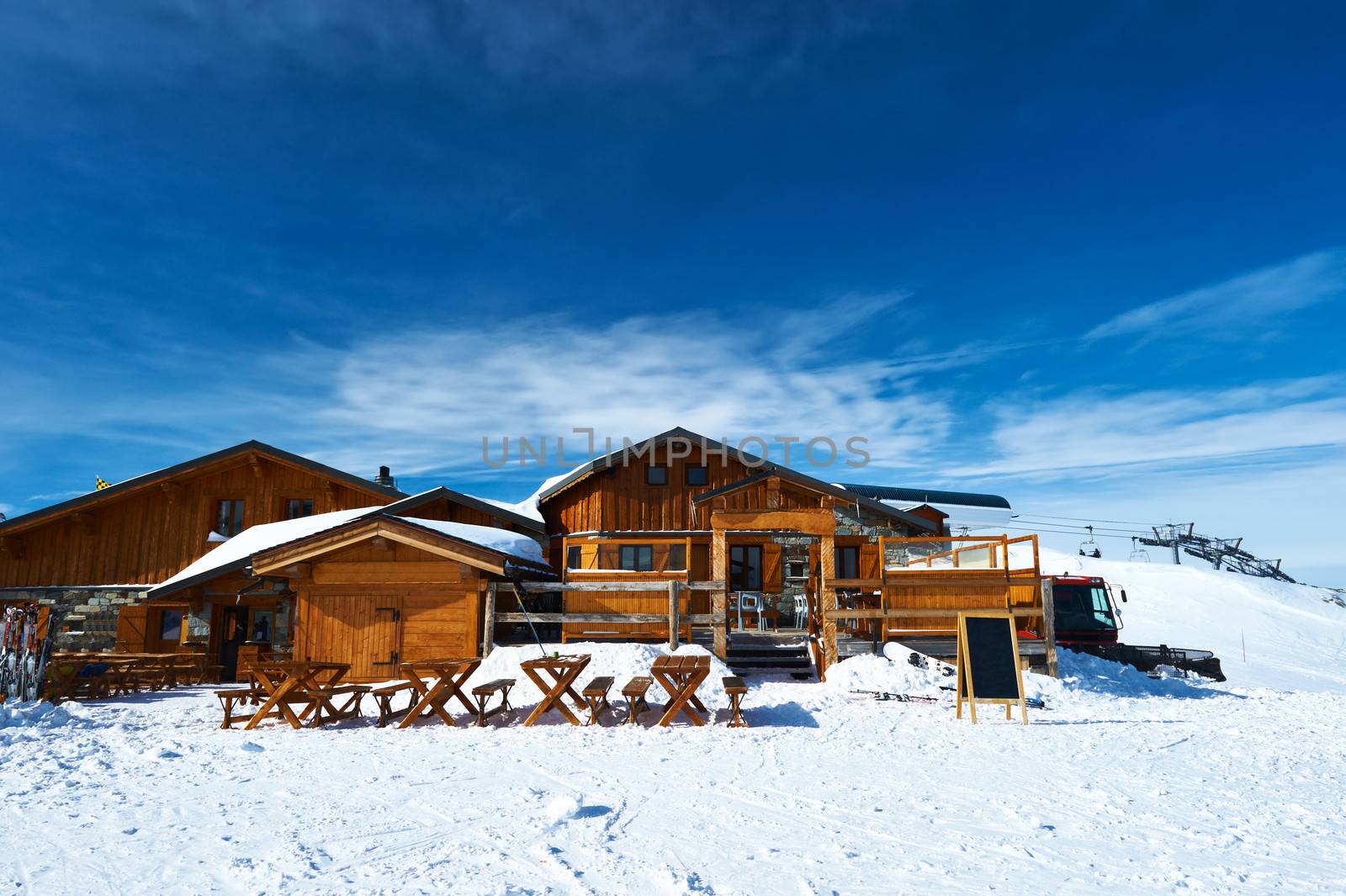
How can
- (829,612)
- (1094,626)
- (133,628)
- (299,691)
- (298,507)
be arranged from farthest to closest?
(298,507) → (1094,626) → (133,628) → (829,612) → (299,691)

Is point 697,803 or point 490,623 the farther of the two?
point 490,623

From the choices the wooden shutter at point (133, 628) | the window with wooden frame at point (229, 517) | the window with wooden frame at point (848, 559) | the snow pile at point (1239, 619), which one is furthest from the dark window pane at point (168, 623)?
the snow pile at point (1239, 619)

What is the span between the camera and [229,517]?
77.3 ft

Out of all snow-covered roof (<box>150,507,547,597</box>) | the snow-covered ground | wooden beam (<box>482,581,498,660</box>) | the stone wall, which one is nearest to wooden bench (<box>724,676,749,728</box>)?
the snow-covered ground

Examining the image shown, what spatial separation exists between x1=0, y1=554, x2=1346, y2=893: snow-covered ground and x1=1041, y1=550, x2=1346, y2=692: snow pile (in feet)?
56.1

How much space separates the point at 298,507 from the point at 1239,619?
38833mm

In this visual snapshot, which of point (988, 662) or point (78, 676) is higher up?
point (988, 662)

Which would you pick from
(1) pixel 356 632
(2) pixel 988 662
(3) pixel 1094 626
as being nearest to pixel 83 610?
Answer: (1) pixel 356 632

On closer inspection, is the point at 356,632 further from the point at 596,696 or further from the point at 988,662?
the point at 988,662

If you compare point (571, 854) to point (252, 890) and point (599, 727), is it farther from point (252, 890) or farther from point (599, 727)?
point (599, 727)

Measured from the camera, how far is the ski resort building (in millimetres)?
14773

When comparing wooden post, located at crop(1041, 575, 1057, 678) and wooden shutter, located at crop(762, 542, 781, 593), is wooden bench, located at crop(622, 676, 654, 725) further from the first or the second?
wooden shutter, located at crop(762, 542, 781, 593)

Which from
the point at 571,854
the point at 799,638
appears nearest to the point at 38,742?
the point at 571,854

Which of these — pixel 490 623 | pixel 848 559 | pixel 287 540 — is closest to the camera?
pixel 490 623
